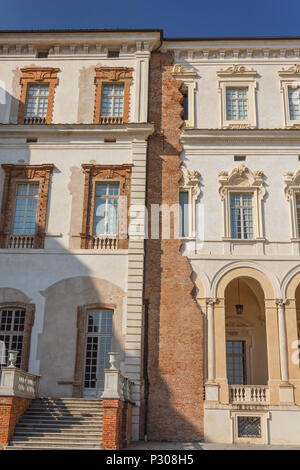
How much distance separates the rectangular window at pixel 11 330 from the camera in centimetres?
1981

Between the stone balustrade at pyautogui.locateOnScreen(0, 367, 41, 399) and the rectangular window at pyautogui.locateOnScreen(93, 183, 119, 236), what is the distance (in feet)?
20.4

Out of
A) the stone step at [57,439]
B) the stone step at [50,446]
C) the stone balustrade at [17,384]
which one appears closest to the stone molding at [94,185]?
the stone balustrade at [17,384]

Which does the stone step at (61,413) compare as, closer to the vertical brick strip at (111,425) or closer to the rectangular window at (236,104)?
the vertical brick strip at (111,425)

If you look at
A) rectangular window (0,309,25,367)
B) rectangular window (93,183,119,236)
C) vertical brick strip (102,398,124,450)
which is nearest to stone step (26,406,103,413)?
vertical brick strip (102,398,124,450)

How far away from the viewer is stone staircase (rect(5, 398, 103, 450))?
15195 millimetres

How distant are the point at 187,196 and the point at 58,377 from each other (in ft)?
28.1

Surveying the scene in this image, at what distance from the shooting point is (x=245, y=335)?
23.2 meters

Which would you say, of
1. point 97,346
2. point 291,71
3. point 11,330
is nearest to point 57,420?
point 97,346

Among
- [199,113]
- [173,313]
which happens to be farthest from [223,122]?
[173,313]

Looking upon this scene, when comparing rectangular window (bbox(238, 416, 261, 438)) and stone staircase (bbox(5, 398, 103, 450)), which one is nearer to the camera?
stone staircase (bbox(5, 398, 103, 450))

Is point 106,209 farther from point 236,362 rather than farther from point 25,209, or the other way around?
point 236,362

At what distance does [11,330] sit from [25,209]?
4.87m

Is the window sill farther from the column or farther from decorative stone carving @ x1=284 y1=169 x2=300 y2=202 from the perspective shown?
the column

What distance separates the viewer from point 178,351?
19234 mm
